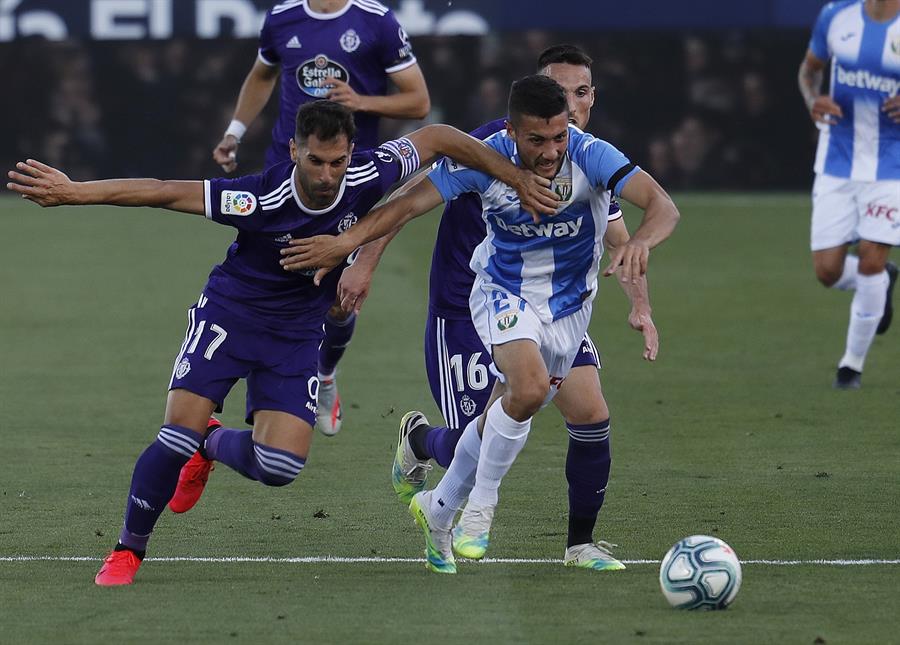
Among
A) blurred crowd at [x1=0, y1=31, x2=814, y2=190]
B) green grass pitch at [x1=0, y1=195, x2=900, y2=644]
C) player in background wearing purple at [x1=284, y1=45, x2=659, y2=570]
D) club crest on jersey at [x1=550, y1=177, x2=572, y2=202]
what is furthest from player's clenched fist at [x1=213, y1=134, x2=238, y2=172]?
blurred crowd at [x1=0, y1=31, x2=814, y2=190]

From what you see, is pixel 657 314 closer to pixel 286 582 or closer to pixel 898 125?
pixel 898 125

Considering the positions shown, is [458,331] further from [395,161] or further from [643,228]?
[643,228]

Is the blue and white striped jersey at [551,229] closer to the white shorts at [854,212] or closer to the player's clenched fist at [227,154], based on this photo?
the player's clenched fist at [227,154]

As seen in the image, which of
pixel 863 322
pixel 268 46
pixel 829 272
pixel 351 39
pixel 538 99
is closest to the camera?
pixel 538 99

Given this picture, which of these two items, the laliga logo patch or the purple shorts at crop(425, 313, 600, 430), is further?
the purple shorts at crop(425, 313, 600, 430)

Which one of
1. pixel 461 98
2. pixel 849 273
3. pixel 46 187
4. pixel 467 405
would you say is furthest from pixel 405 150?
pixel 461 98

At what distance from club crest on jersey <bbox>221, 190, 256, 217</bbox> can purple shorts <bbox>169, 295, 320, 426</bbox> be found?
1.59 ft

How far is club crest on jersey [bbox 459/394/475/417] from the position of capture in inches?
270

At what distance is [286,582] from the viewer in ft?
19.2

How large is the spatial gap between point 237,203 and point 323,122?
0.42m

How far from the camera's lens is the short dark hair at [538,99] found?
19.1 ft

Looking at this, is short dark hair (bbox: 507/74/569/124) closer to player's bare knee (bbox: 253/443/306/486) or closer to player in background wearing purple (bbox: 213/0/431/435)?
player's bare knee (bbox: 253/443/306/486)

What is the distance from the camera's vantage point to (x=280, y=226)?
20.2ft

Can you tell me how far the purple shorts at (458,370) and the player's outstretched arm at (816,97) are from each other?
4.22 m
